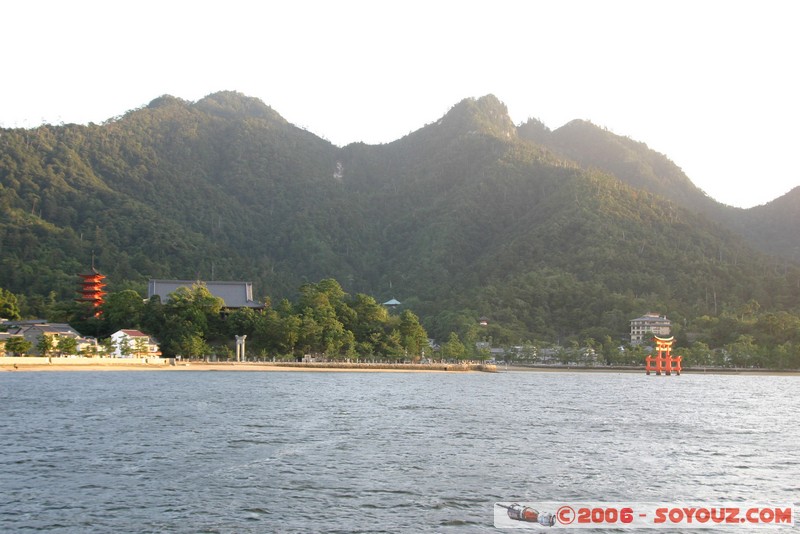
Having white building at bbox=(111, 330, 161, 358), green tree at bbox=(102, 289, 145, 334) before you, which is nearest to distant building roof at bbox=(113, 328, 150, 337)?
white building at bbox=(111, 330, 161, 358)

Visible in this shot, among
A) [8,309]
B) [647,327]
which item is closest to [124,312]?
[8,309]

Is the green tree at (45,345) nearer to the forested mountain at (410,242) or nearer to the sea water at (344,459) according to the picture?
the forested mountain at (410,242)

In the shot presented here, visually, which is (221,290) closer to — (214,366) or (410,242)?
(214,366)

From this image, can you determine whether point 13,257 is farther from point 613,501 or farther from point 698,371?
point 613,501

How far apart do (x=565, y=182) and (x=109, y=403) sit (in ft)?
475

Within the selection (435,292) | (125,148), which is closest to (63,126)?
(125,148)

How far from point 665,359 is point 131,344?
69.4m

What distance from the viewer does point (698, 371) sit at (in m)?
121

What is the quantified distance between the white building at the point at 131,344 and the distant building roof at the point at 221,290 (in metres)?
15.3

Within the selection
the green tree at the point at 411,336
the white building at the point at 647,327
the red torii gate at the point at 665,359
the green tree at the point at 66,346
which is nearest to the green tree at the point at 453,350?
the green tree at the point at 411,336

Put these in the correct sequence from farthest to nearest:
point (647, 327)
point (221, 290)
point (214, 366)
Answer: point (647, 327)
point (221, 290)
point (214, 366)

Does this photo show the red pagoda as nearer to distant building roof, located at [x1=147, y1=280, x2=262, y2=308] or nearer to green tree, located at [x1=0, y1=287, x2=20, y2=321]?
distant building roof, located at [x1=147, y1=280, x2=262, y2=308]

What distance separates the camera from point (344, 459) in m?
28.4

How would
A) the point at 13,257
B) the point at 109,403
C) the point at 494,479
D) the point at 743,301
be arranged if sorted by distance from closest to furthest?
the point at 494,479, the point at 109,403, the point at 13,257, the point at 743,301
